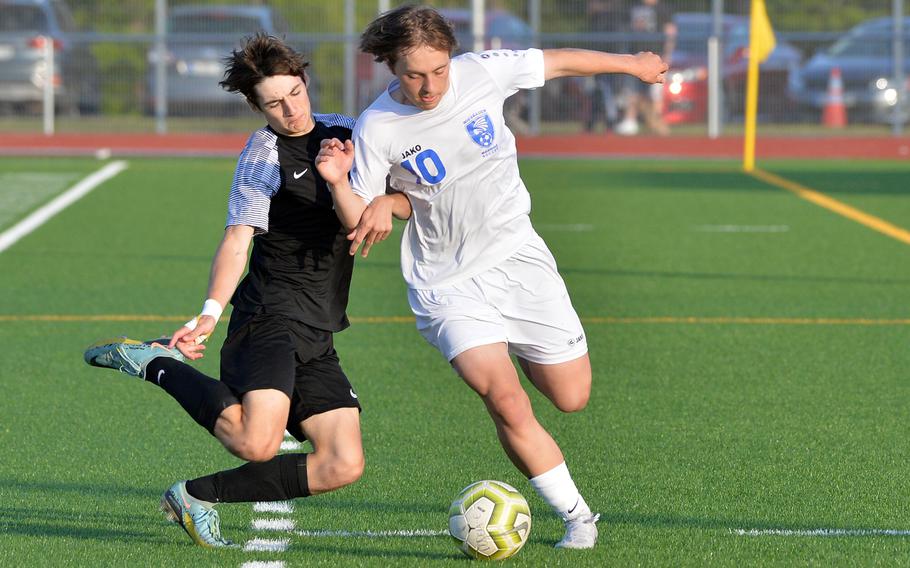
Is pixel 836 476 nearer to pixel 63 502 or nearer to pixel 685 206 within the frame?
pixel 63 502

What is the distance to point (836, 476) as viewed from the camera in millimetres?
6191

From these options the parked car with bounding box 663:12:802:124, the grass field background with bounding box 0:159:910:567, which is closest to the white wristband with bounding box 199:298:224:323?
the grass field background with bounding box 0:159:910:567

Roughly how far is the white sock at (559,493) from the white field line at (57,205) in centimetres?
987

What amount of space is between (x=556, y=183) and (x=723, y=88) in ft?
25.9

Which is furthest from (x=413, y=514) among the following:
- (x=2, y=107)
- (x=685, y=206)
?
(x=2, y=107)

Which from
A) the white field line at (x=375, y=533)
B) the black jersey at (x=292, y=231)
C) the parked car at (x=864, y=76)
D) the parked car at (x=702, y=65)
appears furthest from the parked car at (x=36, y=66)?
the white field line at (x=375, y=533)

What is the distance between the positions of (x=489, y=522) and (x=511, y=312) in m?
0.73

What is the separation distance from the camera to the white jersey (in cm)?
518

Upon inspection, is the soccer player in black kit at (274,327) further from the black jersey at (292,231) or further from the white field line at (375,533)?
the white field line at (375,533)

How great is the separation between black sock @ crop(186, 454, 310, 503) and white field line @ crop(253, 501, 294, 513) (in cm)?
44

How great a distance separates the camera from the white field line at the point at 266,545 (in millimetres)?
5223

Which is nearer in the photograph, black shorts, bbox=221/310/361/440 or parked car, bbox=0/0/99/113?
black shorts, bbox=221/310/361/440

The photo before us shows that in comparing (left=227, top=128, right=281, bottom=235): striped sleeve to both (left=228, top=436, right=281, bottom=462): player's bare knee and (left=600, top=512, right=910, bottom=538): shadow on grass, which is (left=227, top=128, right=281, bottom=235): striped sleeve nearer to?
(left=228, top=436, right=281, bottom=462): player's bare knee

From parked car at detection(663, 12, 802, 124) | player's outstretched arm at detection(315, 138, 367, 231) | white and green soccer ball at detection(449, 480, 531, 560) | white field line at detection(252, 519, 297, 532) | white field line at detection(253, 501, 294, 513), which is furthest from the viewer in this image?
parked car at detection(663, 12, 802, 124)
